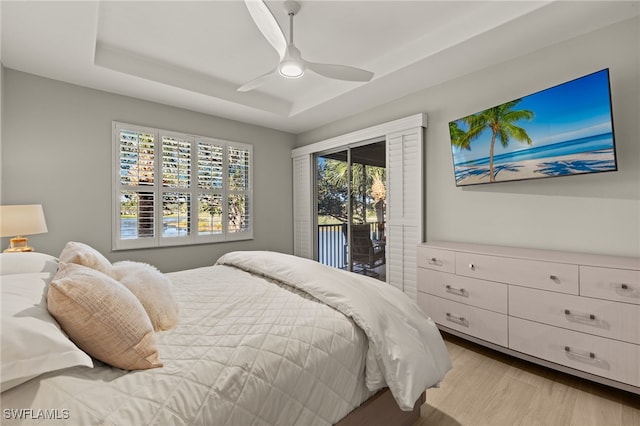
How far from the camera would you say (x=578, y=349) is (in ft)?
6.34

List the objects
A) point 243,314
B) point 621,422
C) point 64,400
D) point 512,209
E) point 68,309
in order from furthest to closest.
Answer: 1. point 512,209
2. point 621,422
3. point 243,314
4. point 68,309
5. point 64,400

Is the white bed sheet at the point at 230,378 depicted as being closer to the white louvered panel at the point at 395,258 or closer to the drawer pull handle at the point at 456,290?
the drawer pull handle at the point at 456,290

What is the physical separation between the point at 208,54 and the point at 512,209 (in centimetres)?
315

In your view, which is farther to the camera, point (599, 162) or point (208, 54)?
point (208, 54)

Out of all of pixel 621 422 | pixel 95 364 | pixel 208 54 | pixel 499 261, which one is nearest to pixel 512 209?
pixel 499 261

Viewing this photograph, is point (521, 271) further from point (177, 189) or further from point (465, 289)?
point (177, 189)

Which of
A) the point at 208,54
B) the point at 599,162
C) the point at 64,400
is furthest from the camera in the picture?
the point at 208,54

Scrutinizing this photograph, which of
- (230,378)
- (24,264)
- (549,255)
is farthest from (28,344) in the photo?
(549,255)

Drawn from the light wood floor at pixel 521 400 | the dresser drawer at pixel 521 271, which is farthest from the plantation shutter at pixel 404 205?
the light wood floor at pixel 521 400

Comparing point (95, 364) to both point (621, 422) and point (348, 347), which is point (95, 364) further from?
point (621, 422)

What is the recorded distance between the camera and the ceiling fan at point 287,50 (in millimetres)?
1782

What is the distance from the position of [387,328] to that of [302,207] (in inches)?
135

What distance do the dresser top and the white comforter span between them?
3.49ft

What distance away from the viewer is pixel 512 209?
2627mm
